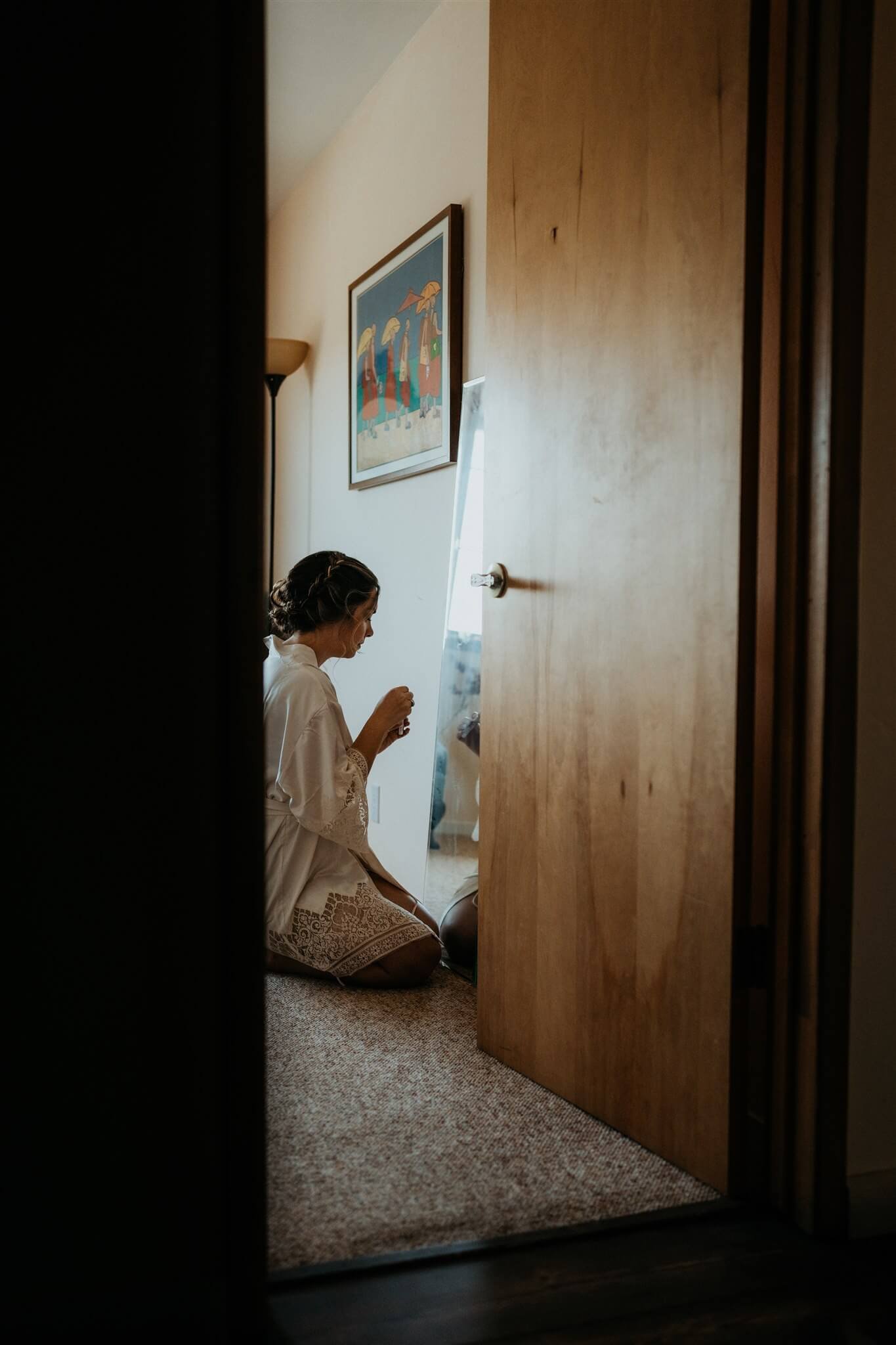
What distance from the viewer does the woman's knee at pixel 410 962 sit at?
2371 mm

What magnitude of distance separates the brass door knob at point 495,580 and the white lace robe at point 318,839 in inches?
23.3

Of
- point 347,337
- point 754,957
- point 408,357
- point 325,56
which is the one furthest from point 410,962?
point 325,56

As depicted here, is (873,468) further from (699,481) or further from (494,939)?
(494,939)

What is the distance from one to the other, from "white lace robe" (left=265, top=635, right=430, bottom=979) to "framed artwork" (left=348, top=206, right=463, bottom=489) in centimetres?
89

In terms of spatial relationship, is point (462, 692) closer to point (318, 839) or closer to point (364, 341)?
point (318, 839)

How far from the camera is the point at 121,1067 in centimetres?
92

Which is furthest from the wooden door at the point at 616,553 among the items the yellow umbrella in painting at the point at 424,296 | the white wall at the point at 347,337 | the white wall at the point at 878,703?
the yellow umbrella in painting at the point at 424,296

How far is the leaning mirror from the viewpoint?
2678 millimetres

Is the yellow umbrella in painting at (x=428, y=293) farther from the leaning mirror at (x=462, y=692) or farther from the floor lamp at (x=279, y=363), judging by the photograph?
the floor lamp at (x=279, y=363)

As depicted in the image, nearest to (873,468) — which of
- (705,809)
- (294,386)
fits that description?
(705,809)

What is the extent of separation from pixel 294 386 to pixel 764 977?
3.58 meters

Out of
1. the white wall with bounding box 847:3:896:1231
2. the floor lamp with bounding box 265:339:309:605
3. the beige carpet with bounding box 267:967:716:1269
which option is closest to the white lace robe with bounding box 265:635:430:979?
the beige carpet with bounding box 267:967:716:1269

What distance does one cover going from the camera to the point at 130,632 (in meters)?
0.90

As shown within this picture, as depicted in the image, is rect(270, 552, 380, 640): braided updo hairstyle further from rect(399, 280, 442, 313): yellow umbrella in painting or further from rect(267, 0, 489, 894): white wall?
rect(399, 280, 442, 313): yellow umbrella in painting
